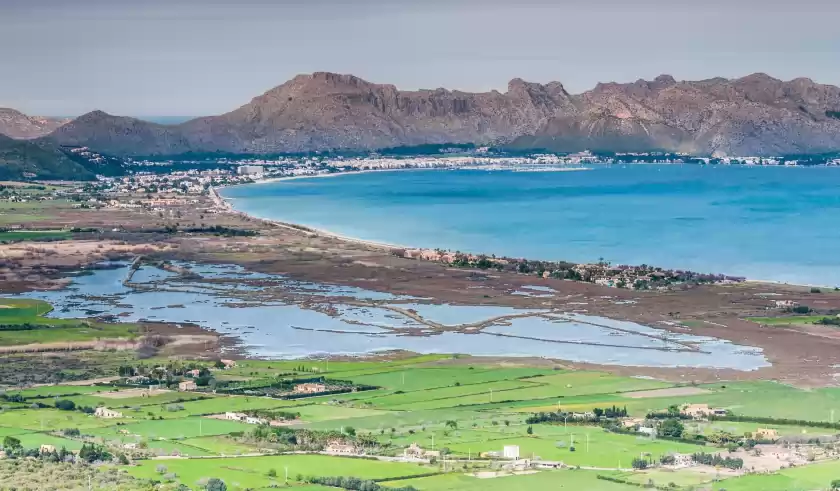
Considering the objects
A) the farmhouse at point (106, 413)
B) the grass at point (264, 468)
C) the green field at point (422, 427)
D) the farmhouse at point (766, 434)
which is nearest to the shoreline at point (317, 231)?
the green field at point (422, 427)

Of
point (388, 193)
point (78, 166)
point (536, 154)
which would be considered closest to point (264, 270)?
point (388, 193)

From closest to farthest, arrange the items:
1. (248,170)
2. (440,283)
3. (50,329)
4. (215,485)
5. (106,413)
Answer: (215,485) < (106,413) < (50,329) < (440,283) < (248,170)

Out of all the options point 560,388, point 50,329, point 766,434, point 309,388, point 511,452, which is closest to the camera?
point 511,452

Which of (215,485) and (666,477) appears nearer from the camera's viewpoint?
(215,485)

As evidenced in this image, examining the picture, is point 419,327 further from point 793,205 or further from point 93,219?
point 793,205

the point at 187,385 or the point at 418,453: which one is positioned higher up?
the point at 418,453

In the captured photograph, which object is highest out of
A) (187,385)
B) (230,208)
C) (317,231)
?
(230,208)

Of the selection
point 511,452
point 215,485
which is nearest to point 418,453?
point 511,452

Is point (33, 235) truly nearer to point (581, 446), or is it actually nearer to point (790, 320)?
point (790, 320)

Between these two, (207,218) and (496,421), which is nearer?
(496,421)
